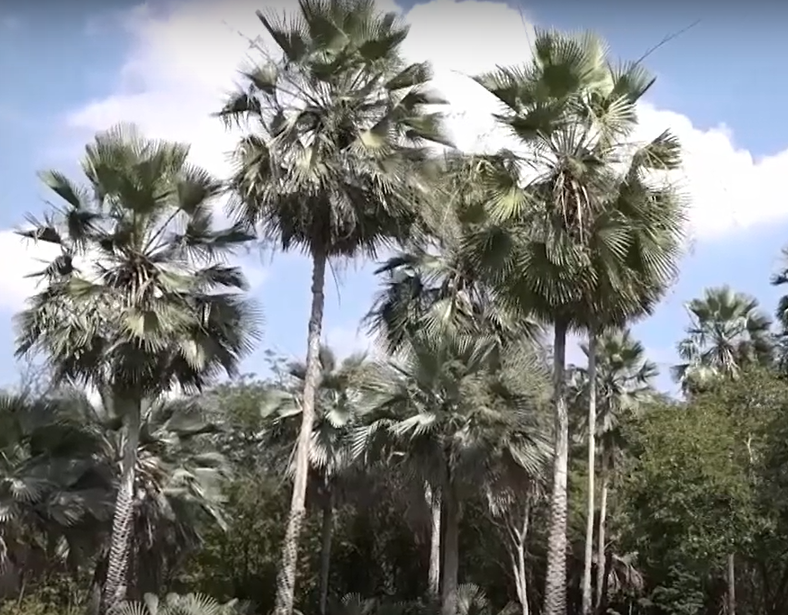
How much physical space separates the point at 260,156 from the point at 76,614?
45.6ft

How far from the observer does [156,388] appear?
1516 cm

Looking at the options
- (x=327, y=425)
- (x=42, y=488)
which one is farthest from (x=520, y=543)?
(x=42, y=488)

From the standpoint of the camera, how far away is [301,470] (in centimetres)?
1426

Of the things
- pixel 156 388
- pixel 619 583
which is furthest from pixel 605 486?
pixel 156 388

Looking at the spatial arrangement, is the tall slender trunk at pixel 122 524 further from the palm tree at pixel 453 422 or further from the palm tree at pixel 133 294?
the palm tree at pixel 453 422

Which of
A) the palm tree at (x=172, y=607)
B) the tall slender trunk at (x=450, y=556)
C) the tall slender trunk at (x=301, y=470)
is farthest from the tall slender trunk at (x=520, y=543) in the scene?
the palm tree at (x=172, y=607)

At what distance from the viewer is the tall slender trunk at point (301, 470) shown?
14.1 m

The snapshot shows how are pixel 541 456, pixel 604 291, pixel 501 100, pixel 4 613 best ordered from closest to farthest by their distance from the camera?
pixel 604 291 → pixel 501 100 → pixel 541 456 → pixel 4 613

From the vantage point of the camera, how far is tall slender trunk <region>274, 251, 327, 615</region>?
557 inches

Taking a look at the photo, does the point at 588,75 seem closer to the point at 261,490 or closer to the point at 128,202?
the point at 128,202

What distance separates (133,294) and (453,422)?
5.39 m

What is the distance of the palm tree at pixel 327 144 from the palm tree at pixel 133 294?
1.03 meters

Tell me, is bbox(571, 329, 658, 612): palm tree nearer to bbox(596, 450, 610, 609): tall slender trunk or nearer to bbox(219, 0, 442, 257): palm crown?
bbox(596, 450, 610, 609): tall slender trunk

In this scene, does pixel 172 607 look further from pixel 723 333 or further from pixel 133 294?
pixel 723 333
